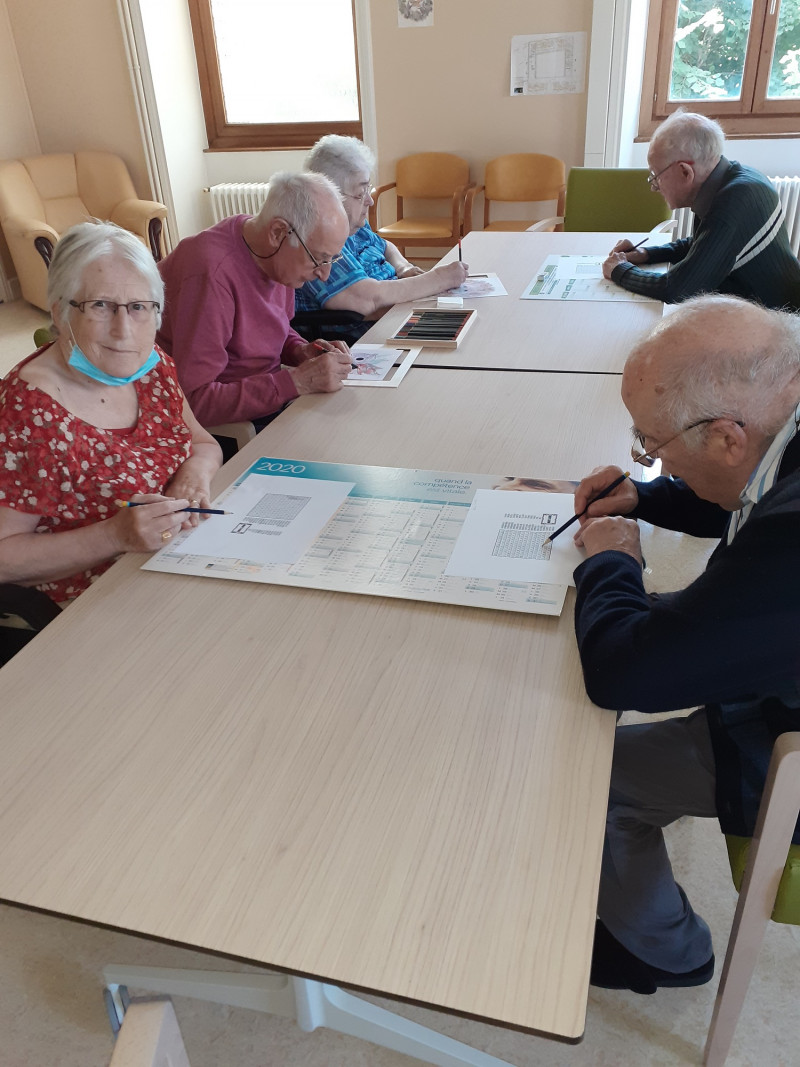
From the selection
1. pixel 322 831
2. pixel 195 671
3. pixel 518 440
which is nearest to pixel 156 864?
pixel 322 831

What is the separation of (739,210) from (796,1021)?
7.09 ft

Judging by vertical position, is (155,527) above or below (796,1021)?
above

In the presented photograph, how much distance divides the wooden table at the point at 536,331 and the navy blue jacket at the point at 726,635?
1.08 m

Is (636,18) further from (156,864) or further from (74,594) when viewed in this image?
(156,864)

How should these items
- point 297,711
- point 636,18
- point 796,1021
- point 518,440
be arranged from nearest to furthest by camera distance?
point 297,711
point 796,1021
point 518,440
point 636,18

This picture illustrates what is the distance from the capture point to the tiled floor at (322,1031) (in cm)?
127

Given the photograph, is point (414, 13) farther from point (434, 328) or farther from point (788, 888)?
point (788, 888)

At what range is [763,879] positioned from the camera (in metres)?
1.00

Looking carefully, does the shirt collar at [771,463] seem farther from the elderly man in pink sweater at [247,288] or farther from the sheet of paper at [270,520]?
the elderly man in pink sweater at [247,288]

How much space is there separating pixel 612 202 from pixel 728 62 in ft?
5.51

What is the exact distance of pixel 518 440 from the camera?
1577 millimetres

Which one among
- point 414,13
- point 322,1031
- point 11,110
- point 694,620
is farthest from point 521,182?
point 322,1031

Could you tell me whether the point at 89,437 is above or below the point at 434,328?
above

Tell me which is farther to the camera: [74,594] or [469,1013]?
[74,594]
